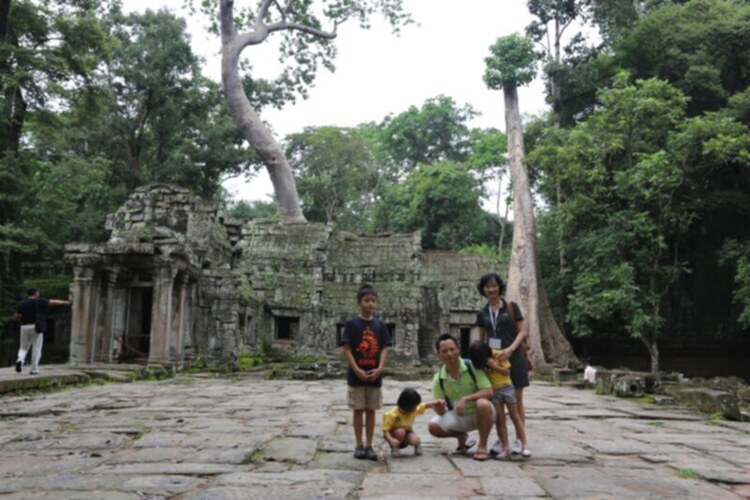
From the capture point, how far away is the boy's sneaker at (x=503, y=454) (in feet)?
15.1

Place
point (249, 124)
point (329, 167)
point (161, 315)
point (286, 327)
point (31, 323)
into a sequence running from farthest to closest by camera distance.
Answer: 1. point (329, 167)
2. point (249, 124)
3. point (286, 327)
4. point (161, 315)
5. point (31, 323)

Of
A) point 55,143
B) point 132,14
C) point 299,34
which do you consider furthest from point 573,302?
point 132,14

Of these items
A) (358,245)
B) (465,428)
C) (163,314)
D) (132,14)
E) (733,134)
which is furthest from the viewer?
(132,14)

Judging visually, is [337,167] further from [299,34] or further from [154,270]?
[154,270]

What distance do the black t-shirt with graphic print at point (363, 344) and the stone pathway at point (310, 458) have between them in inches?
23.7

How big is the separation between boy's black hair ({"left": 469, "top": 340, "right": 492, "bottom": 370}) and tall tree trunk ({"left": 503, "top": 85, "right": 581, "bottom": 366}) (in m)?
15.7

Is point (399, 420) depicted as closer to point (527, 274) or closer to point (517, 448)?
point (517, 448)

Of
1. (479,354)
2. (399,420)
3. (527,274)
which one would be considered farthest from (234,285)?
(479,354)

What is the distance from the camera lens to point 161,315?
14.3 meters

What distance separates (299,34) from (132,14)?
819 cm

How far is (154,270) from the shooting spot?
14.9 m

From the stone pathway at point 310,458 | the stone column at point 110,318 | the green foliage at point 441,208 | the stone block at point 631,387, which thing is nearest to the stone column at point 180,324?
the stone column at point 110,318

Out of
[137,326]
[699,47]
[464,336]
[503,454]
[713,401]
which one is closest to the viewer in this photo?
[503,454]

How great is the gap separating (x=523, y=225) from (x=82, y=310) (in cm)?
1527
